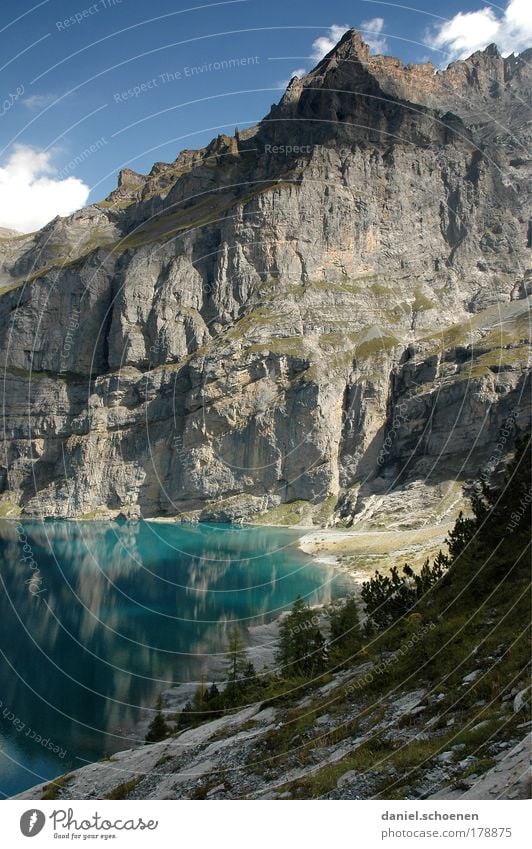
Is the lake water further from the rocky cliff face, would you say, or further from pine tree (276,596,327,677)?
the rocky cliff face

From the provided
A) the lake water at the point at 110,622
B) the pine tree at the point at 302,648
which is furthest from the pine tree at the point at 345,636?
the lake water at the point at 110,622

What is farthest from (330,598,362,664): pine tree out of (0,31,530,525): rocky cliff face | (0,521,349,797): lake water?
(0,31,530,525): rocky cliff face

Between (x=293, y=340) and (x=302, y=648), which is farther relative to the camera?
(x=293, y=340)

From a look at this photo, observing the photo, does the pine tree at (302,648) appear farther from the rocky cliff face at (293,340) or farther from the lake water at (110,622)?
the rocky cliff face at (293,340)

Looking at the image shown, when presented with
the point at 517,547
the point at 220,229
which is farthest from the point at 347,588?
the point at 220,229

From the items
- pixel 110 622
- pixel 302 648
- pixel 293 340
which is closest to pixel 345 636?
pixel 302 648

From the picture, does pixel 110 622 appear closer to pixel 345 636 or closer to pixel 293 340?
pixel 345 636
